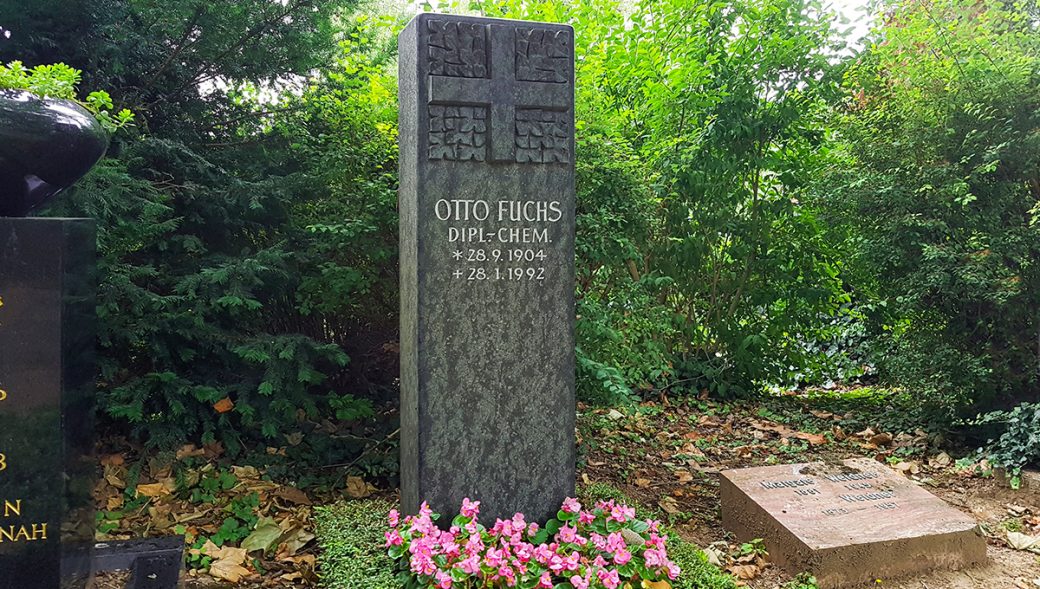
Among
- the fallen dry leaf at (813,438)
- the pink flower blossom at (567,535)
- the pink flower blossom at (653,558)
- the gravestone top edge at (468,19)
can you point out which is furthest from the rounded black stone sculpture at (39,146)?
the fallen dry leaf at (813,438)

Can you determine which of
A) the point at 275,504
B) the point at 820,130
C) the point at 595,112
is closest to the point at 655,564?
the point at 275,504

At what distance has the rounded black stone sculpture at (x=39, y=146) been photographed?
2428 millimetres

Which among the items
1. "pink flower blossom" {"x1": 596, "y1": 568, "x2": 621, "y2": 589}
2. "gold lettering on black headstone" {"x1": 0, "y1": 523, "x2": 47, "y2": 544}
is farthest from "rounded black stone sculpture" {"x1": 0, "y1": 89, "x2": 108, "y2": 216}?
"pink flower blossom" {"x1": 596, "y1": 568, "x2": 621, "y2": 589}

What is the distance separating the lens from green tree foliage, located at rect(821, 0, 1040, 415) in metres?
4.87

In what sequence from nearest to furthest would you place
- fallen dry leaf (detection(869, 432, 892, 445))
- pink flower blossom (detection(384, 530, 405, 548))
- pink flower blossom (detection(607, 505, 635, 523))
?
pink flower blossom (detection(384, 530, 405, 548)), pink flower blossom (detection(607, 505, 635, 523)), fallen dry leaf (detection(869, 432, 892, 445))

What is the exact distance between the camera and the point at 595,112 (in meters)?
4.78

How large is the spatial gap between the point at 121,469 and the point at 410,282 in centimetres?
221

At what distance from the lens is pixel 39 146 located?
2475mm

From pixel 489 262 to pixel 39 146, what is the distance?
1746 millimetres

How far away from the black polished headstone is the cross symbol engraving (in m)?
1.58

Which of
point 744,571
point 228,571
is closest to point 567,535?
point 744,571

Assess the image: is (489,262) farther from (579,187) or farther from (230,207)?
(230,207)

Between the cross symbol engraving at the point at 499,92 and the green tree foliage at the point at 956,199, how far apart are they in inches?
121

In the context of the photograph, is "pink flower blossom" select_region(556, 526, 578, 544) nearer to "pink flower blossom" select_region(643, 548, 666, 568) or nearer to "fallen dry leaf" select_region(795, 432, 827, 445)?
"pink flower blossom" select_region(643, 548, 666, 568)
